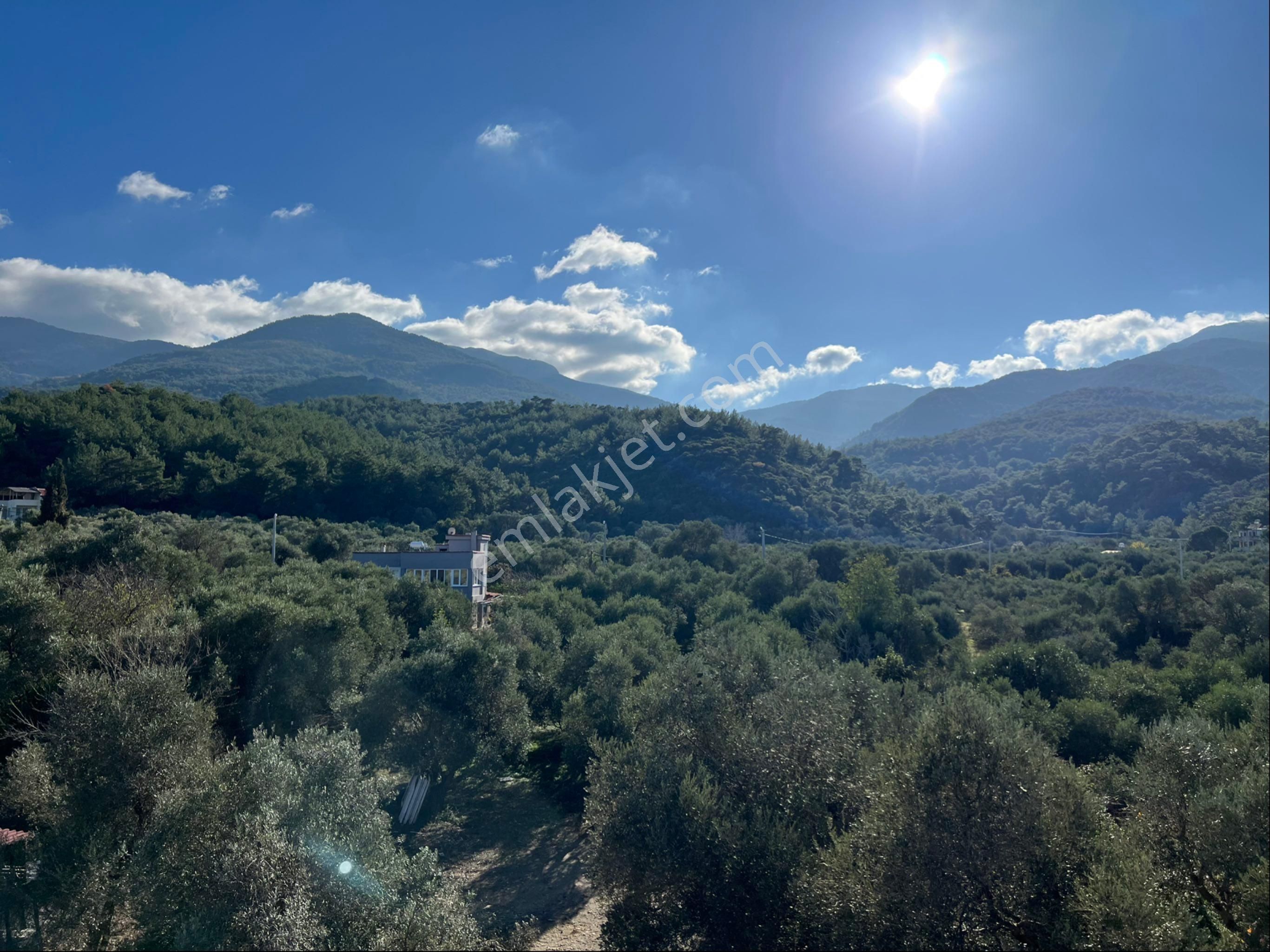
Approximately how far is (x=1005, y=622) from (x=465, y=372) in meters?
178

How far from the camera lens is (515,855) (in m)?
14.3

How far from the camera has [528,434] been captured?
83375 mm

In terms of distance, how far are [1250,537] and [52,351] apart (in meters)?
179

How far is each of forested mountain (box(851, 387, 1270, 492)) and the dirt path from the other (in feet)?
375

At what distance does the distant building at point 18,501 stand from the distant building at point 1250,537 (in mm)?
79923

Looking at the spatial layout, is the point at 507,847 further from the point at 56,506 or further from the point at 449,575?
the point at 56,506

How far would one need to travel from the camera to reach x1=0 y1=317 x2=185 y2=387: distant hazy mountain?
97.6m

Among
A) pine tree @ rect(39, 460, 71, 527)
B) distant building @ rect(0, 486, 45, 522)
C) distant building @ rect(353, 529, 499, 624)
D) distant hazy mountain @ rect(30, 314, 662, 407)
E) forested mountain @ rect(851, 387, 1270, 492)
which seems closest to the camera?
pine tree @ rect(39, 460, 71, 527)

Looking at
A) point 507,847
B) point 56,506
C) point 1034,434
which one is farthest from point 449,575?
point 1034,434

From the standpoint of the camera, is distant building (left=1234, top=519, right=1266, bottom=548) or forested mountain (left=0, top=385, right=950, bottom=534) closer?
forested mountain (left=0, top=385, right=950, bottom=534)

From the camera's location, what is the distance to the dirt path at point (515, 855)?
1173cm

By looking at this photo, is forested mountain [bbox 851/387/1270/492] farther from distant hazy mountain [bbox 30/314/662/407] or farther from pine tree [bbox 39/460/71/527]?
pine tree [bbox 39/460/71/527]

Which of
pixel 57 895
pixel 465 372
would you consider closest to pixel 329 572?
pixel 57 895

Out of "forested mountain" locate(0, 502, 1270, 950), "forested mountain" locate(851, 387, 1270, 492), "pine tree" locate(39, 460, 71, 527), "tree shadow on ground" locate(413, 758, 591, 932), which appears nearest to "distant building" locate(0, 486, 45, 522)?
"pine tree" locate(39, 460, 71, 527)
